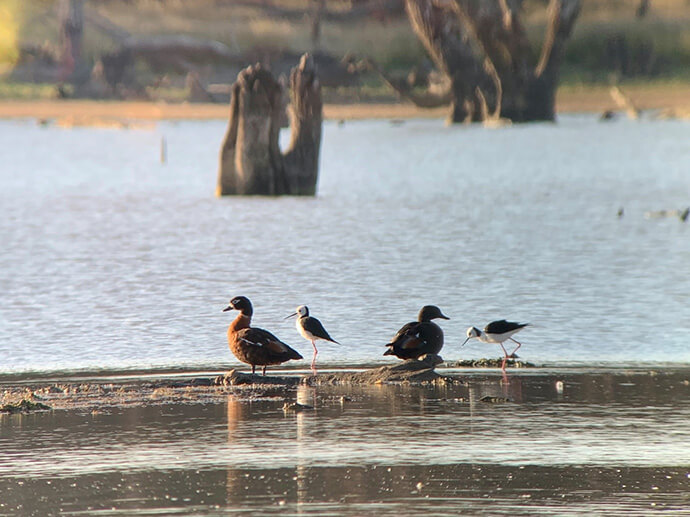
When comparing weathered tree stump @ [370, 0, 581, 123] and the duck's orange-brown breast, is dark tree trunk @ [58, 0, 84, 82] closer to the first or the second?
weathered tree stump @ [370, 0, 581, 123]

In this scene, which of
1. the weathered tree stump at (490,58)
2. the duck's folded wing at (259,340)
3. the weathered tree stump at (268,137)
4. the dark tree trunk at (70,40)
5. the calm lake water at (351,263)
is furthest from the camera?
the dark tree trunk at (70,40)

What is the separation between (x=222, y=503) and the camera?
9.19m

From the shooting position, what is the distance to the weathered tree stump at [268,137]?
123ft

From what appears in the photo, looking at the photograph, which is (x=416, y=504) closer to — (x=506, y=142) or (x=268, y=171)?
(x=268, y=171)

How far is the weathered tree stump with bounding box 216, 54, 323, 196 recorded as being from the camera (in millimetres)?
37594

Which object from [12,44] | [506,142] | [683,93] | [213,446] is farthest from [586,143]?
[213,446]

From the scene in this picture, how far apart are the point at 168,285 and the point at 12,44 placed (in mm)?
106988

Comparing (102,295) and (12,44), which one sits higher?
(12,44)

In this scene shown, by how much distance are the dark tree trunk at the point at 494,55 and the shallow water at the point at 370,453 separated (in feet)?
221

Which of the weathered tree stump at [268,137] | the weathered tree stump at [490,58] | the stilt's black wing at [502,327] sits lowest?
the stilt's black wing at [502,327]

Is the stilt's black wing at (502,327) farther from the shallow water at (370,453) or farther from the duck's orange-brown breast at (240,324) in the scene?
the duck's orange-brown breast at (240,324)

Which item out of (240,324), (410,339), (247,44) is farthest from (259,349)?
(247,44)

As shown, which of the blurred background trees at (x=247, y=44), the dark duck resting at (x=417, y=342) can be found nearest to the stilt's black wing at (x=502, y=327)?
the dark duck resting at (x=417, y=342)

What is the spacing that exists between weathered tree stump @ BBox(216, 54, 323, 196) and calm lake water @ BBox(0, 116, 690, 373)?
2.41 ft
